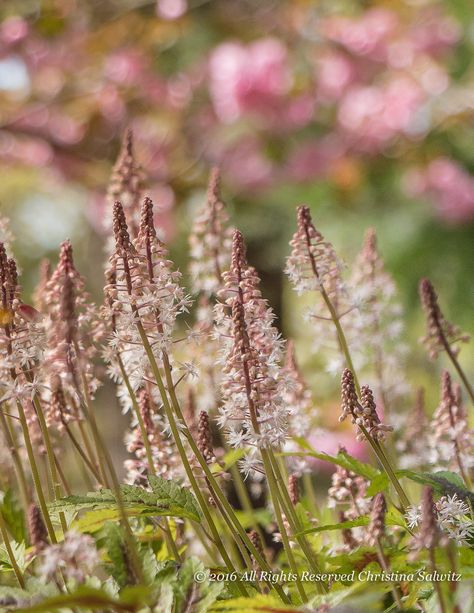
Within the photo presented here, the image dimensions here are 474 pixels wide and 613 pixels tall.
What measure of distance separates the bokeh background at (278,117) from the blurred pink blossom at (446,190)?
0.01 m

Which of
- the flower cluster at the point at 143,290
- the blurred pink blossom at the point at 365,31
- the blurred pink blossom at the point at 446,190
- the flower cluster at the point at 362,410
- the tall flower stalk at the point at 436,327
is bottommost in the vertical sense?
the flower cluster at the point at 362,410

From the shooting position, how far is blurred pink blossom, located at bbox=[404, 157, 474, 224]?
21.7ft

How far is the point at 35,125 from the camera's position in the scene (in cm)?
694

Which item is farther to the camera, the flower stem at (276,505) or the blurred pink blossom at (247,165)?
the blurred pink blossom at (247,165)

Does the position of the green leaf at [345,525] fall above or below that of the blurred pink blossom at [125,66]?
below

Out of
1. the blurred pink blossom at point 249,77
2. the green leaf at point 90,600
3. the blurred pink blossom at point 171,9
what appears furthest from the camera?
the blurred pink blossom at point 249,77

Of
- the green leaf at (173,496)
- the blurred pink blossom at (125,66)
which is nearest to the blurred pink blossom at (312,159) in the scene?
the blurred pink blossom at (125,66)

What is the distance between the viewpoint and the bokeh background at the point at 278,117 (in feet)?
21.4

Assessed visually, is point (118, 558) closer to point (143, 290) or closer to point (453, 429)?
point (143, 290)

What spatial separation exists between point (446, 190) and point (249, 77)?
1826 millimetres

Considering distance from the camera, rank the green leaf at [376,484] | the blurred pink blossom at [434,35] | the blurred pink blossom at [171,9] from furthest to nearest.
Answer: the blurred pink blossom at [434,35]
the blurred pink blossom at [171,9]
the green leaf at [376,484]

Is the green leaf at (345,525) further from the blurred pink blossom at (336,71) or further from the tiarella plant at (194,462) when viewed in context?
the blurred pink blossom at (336,71)

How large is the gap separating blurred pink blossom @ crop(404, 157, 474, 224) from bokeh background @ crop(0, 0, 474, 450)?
0.04 ft

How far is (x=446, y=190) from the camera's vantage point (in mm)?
6633
